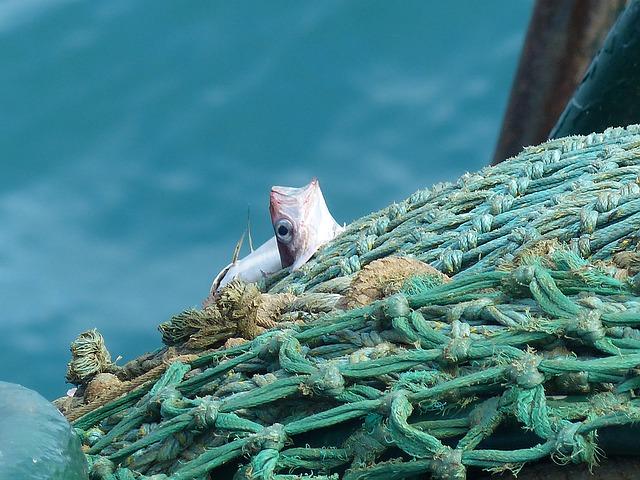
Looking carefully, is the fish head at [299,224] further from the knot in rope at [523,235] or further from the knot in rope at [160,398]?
the knot in rope at [160,398]

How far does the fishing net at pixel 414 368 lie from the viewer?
38.3 inches

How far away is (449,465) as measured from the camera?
962 mm

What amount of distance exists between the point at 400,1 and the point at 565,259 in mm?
7178

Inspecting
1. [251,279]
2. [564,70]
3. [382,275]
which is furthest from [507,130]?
[382,275]

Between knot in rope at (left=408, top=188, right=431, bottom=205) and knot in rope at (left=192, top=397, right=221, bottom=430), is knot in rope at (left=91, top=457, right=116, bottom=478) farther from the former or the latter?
knot in rope at (left=408, top=188, right=431, bottom=205)

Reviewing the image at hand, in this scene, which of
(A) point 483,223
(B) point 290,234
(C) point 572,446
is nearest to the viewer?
(C) point 572,446

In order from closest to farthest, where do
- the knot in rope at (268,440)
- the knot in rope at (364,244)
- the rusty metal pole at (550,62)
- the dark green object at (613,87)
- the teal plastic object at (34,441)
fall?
the teal plastic object at (34,441) → the knot in rope at (268,440) → the knot in rope at (364,244) → the dark green object at (613,87) → the rusty metal pole at (550,62)

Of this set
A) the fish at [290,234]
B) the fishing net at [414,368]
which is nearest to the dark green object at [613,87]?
the fish at [290,234]

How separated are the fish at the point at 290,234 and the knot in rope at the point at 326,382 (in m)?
0.65

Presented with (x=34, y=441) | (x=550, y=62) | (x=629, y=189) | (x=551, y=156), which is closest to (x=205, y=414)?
(x=34, y=441)

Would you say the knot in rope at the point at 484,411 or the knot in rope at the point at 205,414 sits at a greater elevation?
the knot in rope at the point at 205,414

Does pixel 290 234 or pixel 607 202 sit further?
pixel 290 234

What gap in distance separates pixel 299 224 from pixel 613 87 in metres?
0.77

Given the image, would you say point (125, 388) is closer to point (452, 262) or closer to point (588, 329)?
point (452, 262)
